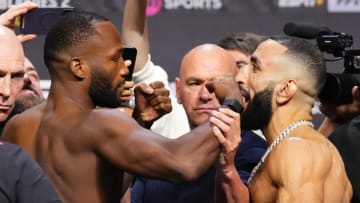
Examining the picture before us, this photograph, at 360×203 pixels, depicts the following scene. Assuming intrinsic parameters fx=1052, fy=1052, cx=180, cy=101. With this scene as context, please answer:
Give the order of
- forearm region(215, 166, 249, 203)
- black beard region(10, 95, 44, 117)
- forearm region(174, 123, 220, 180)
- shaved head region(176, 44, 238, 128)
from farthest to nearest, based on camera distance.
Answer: black beard region(10, 95, 44, 117)
shaved head region(176, 44, 238, 128)
forearm region(215, 166, 249, 203)
forearm region(174, 123, 220, 180)

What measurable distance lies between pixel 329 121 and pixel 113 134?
1386 millimetres

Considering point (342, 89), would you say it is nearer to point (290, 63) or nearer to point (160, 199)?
point (290, 63)

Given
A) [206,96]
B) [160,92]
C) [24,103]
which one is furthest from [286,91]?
[24,103]

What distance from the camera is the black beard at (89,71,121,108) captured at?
2699mm

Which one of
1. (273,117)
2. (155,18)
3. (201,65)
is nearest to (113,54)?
(273,117)

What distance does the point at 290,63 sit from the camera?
3.18 m

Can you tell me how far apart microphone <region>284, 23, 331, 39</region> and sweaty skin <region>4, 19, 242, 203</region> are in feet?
2.60

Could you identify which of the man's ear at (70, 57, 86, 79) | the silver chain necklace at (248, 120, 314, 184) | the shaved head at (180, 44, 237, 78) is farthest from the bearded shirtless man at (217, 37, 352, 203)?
the man's ear at (70, 57, 86, 79)

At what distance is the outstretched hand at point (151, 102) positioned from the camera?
2859 mm

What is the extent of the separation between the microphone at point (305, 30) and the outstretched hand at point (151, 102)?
648 mm

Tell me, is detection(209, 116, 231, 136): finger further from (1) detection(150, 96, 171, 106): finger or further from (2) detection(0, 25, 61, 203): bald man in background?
(2) detection(0, 25, 61, 203): bald man in background

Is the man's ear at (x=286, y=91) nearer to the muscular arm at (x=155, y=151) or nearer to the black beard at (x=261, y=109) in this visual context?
the black beard at (x=261, y=109)

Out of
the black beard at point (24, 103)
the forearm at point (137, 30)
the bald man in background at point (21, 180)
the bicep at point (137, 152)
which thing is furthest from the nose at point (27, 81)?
the bald man in background at point (21, 180)

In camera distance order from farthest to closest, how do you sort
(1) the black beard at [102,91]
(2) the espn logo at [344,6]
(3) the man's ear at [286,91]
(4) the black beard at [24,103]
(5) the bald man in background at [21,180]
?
(2) the espn logo at [344,6] < (4) the black beard at [24,103] < (3) the man's ear at [286,91] < (1) the black beard at [102,91] < (5) the bald man in background at [21,180]
